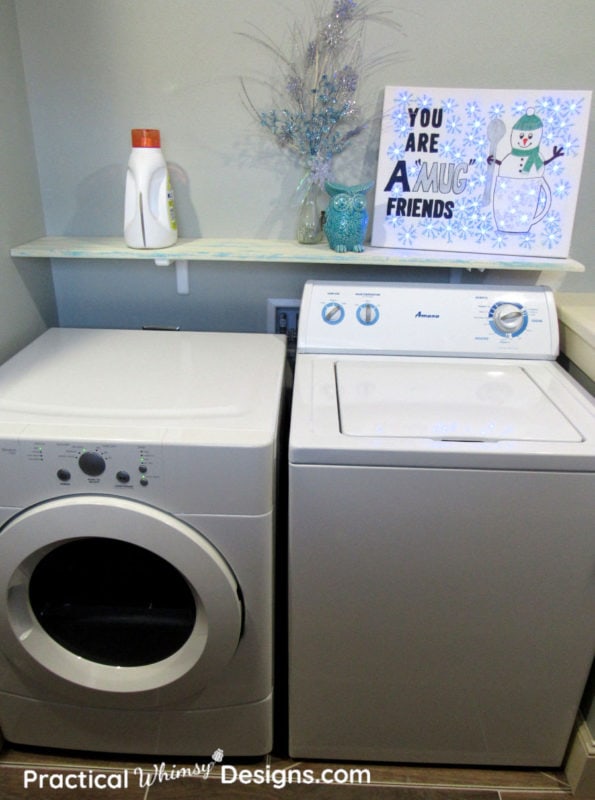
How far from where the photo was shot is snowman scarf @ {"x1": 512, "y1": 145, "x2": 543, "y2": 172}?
139 centimetres

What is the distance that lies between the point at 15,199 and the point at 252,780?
58.1 inches

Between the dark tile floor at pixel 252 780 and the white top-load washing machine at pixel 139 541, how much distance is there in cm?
6

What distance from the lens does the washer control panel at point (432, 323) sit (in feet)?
4.62

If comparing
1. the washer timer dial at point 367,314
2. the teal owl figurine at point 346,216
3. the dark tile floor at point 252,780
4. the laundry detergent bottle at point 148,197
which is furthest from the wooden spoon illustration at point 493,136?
the dark tile floor at point 252,780

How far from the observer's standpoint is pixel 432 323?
142 cm

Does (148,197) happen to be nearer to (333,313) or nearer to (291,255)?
(291,255)

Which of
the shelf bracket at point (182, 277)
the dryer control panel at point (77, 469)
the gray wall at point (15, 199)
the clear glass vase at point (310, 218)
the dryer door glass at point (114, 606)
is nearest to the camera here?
the dryer control panel at point (77, 469)

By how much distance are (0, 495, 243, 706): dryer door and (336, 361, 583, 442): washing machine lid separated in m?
0.41

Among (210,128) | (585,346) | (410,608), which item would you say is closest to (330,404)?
(410,608)

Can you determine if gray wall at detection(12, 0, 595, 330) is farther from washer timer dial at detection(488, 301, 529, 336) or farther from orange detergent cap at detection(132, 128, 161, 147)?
washer timer dial at detection(488, 301, 529, 336)

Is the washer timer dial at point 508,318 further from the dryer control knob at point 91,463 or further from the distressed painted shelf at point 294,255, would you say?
the dryer control knob at point 91,463

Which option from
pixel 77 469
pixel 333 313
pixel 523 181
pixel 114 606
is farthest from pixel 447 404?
pixel 114 606

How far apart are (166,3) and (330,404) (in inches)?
40.4

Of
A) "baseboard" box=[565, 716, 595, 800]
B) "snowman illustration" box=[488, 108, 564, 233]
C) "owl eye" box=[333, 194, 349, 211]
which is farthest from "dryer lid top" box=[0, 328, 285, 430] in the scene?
"baseboard" box=[565, 716, 595, 800]
